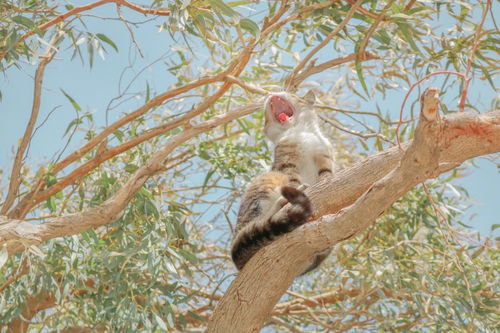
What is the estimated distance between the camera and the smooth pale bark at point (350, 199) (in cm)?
217

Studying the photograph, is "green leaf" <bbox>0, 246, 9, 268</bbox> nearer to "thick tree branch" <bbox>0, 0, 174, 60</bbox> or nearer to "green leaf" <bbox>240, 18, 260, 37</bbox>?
"thick tree branch" <bbox>0, 0, 174, 60</bbox>

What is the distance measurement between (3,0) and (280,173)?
74.6 inches

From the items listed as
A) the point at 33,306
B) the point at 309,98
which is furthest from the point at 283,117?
the point at 33,306

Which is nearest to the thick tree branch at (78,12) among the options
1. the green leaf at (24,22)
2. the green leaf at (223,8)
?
the green leaf at (24,22)

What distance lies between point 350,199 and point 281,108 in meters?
1.42

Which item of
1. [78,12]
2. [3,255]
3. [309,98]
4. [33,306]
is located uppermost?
[78,12]

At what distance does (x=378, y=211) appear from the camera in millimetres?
2432

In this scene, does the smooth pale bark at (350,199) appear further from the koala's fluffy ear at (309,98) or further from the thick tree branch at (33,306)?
the thick tree branch at (33,306)

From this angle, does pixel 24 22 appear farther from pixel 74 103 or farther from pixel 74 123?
pixel 74 123

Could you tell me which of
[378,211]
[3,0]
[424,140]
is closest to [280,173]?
[378,211]

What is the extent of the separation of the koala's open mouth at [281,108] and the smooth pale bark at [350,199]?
1.26 m

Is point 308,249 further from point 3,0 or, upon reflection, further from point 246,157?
point 3,0

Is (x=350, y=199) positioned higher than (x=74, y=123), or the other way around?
(x=74, y=123)

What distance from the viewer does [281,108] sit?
4219 millimetres
